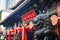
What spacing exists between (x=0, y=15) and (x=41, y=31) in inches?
382

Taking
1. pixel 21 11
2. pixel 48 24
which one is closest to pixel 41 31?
pixel 48 24

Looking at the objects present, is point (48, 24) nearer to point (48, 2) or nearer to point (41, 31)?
point (41, 31)

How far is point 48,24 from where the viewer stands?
13.4 ft

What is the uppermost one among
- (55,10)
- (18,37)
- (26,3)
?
(26,3)

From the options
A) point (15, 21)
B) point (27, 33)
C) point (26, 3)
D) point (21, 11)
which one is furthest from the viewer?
point (15, 21)

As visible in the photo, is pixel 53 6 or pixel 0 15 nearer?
pixel 53 6

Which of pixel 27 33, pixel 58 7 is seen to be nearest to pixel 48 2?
pixel 58 7

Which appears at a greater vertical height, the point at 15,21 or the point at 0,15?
the point at 0,15

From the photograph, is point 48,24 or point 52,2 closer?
point 48,24

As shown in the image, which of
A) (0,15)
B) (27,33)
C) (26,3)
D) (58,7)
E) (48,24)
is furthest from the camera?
(0,15)

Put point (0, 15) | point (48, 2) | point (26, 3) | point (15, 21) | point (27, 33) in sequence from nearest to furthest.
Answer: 1. point (48, 2)
2. point (26, 3)
3. point (27, 33)
4. point (15, 21)
5. point (0, 15)

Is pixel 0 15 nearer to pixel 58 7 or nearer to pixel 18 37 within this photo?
pixel 18 37

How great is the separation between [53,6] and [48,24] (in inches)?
36.4

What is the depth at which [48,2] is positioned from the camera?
500 centimetres
